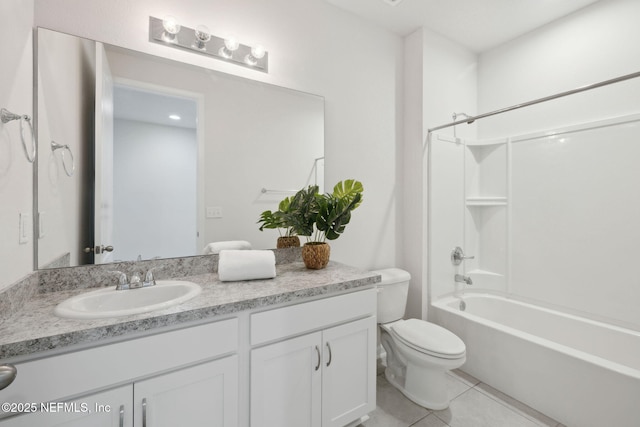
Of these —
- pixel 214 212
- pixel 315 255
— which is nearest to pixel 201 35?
pixel 214 212

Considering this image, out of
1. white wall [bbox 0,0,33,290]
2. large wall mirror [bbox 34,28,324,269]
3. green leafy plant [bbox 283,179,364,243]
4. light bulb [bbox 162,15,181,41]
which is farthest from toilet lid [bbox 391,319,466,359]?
light bulb [bbox 162,15,181,41]

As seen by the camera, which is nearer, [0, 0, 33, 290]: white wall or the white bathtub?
[0, 0, 33, 290]: white wall

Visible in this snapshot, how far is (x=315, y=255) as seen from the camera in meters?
1.56

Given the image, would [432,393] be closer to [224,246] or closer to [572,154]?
[224,246]

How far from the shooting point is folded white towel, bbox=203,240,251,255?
1.53 metres

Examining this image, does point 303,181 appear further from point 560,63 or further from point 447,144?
point 560,63

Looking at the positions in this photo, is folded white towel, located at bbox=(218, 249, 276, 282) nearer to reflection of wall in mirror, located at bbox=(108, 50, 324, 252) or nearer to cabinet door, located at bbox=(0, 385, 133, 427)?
reflection of wall in mirror, located at bbox=(108, 50, 324, 252)

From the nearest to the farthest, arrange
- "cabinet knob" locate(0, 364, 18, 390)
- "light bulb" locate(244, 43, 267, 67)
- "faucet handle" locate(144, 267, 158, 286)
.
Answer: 1. "cabinet knob" locate(0, 364, 18, 390)
2. "faucet handle" locate(144, 267, 158, 286)
3. "light bulb" locate(244, 43, 267, 67)

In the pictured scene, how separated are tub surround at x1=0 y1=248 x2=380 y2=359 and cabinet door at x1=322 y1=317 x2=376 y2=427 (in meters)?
0.23

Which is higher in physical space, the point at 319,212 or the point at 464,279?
the point at 319,212

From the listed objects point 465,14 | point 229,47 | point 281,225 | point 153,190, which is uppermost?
point 465,14

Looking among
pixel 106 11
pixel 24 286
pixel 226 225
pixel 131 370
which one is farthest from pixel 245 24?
pixel 131 370

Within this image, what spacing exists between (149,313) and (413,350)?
4.90 feet

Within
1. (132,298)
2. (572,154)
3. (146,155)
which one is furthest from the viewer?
(572,154)
